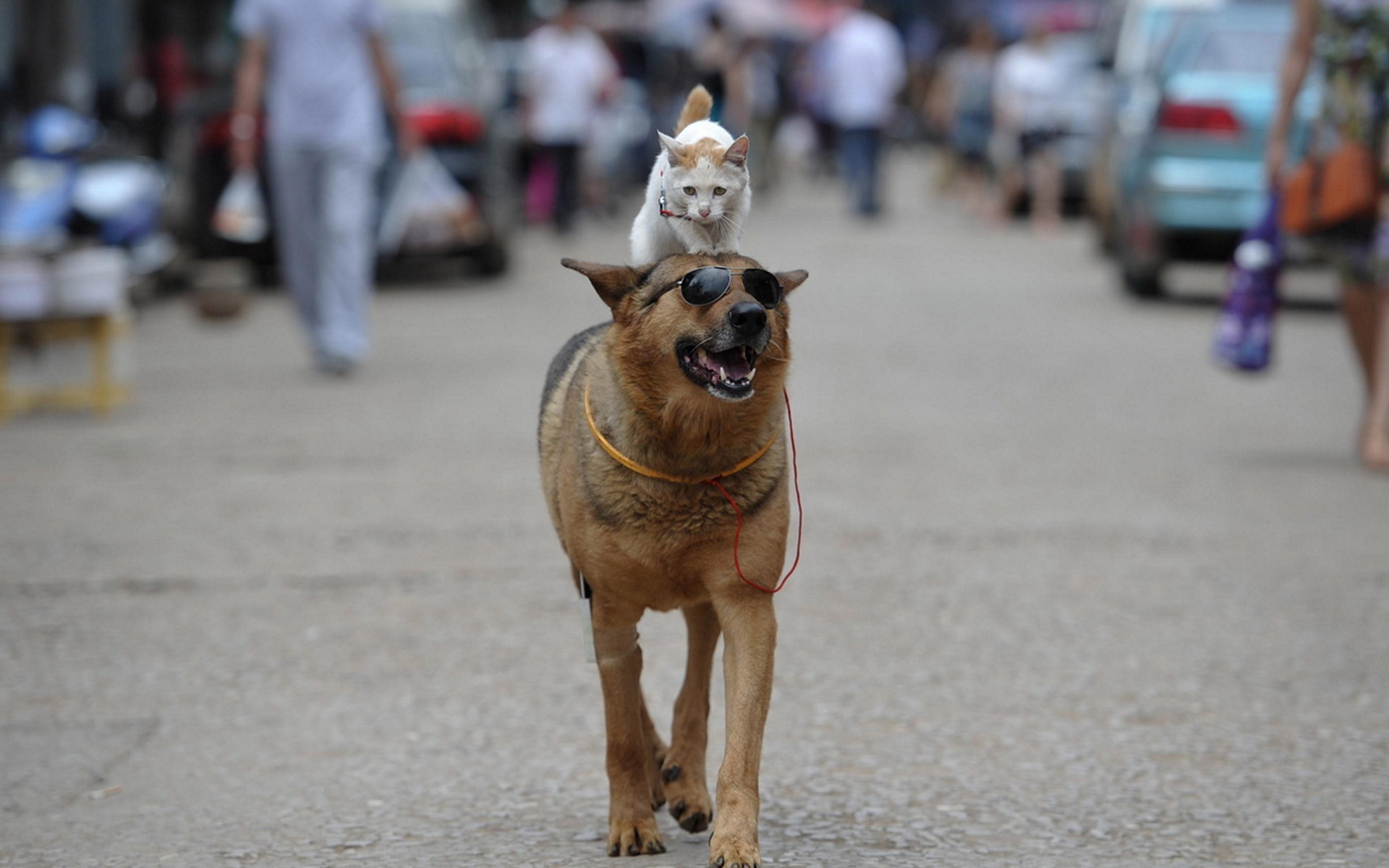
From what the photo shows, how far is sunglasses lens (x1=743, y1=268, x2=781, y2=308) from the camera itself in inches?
140

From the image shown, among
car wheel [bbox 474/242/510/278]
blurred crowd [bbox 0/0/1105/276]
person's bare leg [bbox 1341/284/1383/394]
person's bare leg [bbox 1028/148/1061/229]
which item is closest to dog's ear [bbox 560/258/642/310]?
person's bare leg [bbox 1341/284/1383/394]

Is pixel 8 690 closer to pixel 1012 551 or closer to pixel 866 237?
pixel 1012 551

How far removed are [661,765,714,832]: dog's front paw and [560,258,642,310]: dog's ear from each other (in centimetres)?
105

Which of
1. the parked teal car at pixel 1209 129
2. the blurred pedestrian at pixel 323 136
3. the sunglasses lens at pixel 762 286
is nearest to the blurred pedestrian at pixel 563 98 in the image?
the parked teal car at pixel 1209 129

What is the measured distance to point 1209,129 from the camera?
42.9 ft

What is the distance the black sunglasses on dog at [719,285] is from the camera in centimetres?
351

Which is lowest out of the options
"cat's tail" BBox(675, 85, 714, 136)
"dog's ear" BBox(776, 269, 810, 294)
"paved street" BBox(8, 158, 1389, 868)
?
"paved street" BBox(8, 158, 1389, 868)

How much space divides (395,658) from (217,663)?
1.57 feet

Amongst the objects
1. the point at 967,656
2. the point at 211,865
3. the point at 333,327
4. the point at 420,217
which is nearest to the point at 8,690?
the point at 211,865

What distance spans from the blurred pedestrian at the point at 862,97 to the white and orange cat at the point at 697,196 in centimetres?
1918

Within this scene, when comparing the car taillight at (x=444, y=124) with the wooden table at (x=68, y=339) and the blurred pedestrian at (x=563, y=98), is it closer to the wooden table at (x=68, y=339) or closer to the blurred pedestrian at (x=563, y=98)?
the blurred pedestrian at (x=563, y=98)

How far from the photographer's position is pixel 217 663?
5457 millimetres

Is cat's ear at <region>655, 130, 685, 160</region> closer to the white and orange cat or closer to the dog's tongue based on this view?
the white and orange cat

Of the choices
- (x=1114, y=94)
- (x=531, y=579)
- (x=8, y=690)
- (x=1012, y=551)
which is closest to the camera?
(x=8, y=690)
